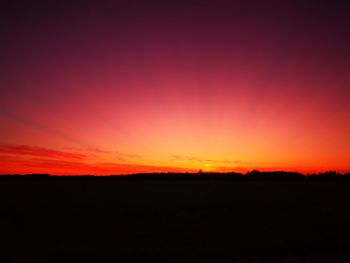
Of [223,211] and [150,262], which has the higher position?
[223,211]

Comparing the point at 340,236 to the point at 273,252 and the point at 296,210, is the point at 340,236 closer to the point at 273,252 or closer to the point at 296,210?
the point at 273,252

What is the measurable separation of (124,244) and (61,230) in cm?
522

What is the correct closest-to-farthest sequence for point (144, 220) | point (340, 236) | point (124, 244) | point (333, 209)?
point (124, 244)
point (340, 236)
point (144, 220)
point (333, 209)

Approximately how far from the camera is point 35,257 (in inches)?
684

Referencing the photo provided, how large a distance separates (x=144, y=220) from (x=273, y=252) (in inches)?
409

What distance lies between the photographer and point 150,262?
16.9m

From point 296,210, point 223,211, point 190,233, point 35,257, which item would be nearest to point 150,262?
point 35,257

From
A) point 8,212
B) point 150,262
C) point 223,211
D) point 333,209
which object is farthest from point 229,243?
point 8,212

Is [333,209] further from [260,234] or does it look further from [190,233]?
[190,233]

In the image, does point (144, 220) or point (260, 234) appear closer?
point (260, 234)

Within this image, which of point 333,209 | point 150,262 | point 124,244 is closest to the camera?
point 150,262

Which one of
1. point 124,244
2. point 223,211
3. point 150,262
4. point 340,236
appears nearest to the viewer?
point 150,262

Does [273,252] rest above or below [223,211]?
below

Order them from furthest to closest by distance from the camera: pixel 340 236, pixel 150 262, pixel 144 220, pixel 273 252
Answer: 1. pixel 144 220
2. pixel 340 236
3. pixel 273 252
4. pixel 150 262
